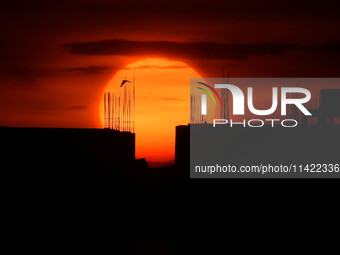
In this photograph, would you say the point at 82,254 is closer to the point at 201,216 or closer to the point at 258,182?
the point at 201,216

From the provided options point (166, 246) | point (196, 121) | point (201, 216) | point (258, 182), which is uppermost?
Answer: point (196, 121)

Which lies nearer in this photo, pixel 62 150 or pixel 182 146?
pixel 62 150

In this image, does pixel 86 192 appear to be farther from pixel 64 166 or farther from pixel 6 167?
pixel 6 167

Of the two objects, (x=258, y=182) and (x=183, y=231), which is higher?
(x=258, y=182)

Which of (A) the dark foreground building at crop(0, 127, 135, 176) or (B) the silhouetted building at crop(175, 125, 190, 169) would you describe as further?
(B) the silhouetted building at crop(175, 125, 190, 169)

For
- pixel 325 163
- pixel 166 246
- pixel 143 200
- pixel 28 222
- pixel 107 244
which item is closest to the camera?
pixel 28 222

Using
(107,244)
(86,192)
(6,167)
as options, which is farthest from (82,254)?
(6,167)

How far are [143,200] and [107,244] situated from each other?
17.4 feet

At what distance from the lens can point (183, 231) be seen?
17953 mm

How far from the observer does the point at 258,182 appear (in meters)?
17.7

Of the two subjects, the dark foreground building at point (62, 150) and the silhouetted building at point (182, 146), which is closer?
the dark foreground building at point (62, 150)

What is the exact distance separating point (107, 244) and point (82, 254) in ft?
3.78

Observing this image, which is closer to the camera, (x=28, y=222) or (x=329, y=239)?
(x=28, y=222)

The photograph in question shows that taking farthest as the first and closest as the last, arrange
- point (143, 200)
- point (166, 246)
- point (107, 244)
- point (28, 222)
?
point (143, 200) < point (166, 246) < point (107, 244) < point (28, 222)
